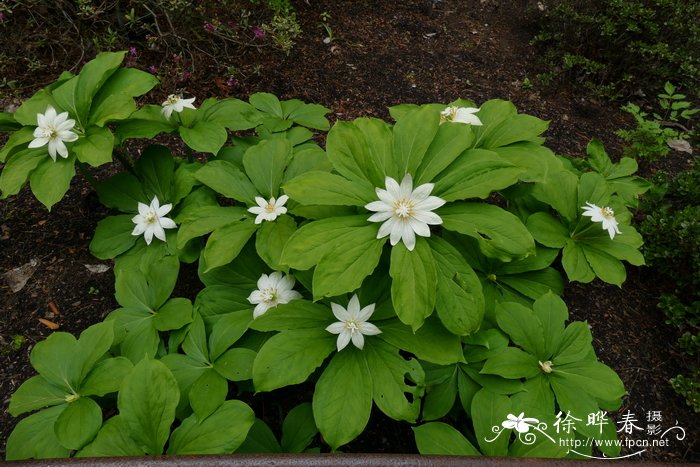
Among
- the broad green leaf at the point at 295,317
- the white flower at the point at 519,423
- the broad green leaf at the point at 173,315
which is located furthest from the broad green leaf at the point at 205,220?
the white flower at the point at 519,423

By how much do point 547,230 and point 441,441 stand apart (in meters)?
1.23

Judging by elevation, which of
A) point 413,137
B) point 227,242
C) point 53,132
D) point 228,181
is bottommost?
point 227,242

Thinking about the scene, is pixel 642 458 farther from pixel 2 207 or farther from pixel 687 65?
pixel 2 207

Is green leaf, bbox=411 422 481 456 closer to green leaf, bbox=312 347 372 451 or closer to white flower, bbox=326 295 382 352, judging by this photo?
green leaf, bbox=312 347 372 451

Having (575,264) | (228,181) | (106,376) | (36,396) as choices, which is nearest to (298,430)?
(106,376)

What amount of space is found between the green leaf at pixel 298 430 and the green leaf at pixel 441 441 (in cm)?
41

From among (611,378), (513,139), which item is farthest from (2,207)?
(611,378)

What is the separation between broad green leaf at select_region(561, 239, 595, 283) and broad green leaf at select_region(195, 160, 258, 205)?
5.24 feet

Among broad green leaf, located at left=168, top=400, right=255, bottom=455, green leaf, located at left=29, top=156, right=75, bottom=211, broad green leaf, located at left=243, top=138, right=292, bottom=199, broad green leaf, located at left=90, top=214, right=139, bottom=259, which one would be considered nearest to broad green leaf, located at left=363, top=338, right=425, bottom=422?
broad green leaf, located at left=168, top=400, right=255, bottom=455

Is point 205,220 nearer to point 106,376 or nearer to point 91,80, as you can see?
point 106,376

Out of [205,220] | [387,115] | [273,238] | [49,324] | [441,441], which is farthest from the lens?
[387,115]

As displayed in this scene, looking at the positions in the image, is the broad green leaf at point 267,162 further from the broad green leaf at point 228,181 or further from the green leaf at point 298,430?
the green leaf at point 298,430

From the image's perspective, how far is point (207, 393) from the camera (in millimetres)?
1625

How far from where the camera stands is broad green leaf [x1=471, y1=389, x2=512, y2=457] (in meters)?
1.62
